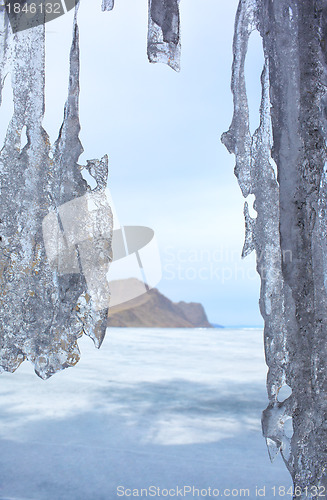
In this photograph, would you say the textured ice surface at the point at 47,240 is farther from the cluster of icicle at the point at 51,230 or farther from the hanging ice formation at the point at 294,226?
the hanging ice formation at the point at 294,226

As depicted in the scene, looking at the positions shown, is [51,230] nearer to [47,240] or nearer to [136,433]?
[47,240]

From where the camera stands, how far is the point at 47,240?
3.38ft

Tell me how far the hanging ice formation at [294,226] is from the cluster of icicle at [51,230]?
29cm

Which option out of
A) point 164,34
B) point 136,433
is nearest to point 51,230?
point 164,34

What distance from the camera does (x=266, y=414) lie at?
0.85 meters

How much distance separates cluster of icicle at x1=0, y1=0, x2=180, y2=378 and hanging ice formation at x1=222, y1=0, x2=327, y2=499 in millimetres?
287

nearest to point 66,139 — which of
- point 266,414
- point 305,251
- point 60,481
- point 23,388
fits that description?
point 305,251

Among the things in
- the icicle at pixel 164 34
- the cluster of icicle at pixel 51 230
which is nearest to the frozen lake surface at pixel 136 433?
the cluster of icicle at pixel 51 230

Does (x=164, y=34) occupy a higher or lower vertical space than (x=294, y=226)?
higher

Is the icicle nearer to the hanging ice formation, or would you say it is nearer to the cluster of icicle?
the cluster of icicle

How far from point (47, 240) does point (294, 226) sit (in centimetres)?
Answer: 61

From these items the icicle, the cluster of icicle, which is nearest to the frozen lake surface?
the cluster of icicle

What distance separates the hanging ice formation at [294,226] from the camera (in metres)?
0.83

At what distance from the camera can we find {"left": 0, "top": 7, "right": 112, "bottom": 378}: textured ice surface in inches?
38.2
